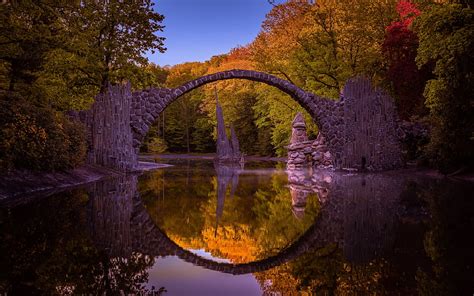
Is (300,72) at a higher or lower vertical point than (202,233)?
higher

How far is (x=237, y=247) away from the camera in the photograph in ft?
15.0

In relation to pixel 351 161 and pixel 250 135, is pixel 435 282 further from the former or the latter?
pixel 250 135

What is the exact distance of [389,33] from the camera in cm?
2298

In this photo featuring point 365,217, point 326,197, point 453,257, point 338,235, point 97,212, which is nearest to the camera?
point 453,257

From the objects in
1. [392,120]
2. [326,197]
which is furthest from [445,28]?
[326,197]

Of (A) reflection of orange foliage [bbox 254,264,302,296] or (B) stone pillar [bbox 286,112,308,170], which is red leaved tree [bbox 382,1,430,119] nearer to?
(B) stone pillar [bbox 286,112,308,170]

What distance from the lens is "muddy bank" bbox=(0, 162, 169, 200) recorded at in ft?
28.5

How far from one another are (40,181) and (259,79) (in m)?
11.5

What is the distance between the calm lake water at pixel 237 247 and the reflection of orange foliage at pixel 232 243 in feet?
0.05

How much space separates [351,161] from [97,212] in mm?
13285

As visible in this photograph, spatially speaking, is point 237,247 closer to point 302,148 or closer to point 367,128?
point 367,128

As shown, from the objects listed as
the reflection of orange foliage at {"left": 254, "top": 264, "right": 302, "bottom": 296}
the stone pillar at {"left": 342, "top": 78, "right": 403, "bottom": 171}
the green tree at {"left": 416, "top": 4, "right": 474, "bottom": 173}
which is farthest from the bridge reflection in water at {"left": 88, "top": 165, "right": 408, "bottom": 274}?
the stone pillar at {"left": 342, "top": 78, "right": 403, "bottom": 171}

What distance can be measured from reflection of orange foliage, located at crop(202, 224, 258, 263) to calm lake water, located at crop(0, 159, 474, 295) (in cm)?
2

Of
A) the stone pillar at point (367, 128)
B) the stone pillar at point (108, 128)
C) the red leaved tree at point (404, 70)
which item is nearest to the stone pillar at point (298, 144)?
the red leaved tree at point (404, 70)
